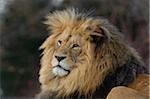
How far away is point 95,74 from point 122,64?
0.83ft

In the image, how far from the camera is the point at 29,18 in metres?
20.3

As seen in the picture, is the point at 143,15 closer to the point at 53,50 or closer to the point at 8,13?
the point at 53,50

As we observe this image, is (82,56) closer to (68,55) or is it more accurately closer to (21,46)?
(68,55)

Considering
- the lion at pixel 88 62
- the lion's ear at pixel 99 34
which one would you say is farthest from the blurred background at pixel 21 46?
the lion's ear at pixel 99 34

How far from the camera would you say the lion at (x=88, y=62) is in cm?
521

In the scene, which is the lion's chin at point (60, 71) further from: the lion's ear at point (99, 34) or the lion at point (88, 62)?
the lion's ear at point (99, 34)

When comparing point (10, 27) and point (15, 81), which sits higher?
point (10, 27)

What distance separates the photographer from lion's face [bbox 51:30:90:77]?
17.1ft

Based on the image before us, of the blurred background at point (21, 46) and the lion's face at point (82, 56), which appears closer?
the lion's face at point (82, 56)

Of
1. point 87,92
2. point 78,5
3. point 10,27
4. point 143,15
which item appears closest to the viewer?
point 87,92

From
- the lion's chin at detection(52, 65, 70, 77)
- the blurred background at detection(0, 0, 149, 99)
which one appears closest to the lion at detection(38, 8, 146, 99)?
the lion's chin at detection(52, 65, 70, 77)

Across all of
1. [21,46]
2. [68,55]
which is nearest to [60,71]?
[68,55]

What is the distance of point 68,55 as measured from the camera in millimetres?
5211

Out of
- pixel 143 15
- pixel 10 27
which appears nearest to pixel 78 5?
pixel 143 15
